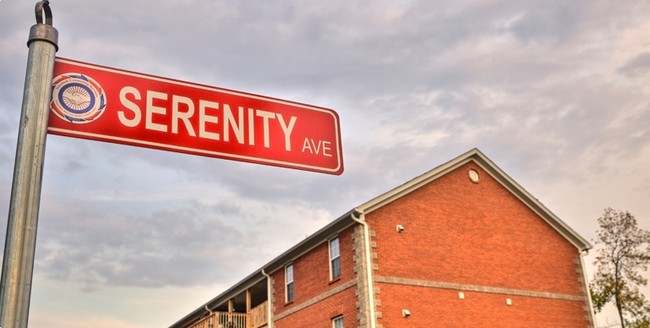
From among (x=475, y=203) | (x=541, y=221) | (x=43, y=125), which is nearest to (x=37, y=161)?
(x=43, y=125)

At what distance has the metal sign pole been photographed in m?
2.61

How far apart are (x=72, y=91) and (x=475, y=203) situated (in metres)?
26.8

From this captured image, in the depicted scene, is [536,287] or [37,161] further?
[536,287]

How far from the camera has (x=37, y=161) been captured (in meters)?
2.85

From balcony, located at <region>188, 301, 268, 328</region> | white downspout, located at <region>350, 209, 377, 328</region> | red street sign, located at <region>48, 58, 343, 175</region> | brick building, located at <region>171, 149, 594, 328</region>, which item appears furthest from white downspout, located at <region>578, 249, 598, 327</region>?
red street sign, located at <region>48, 58, 343, 175</region>

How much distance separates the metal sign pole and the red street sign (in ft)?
0.36

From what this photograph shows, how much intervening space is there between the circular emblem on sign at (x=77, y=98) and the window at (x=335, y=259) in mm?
23941

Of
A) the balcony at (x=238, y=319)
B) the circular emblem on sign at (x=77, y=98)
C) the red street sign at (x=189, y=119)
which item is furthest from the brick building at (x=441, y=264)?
the circular emblem on sign at (x=77, y=98)

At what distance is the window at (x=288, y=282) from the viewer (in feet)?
99.5

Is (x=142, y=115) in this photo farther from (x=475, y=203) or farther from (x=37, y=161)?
(x=475, y=203)

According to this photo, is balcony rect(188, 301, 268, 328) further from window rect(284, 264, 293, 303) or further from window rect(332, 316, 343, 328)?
window rect(332, 316, 343, 328)

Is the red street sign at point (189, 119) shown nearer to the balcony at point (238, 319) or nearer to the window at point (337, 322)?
the window at point (337, 322)

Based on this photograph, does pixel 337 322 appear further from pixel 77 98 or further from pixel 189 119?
pixel 77 98

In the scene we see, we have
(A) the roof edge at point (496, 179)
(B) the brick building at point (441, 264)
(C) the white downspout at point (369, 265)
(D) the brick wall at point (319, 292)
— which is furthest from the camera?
(A) the roof edge at point (496, 179)
